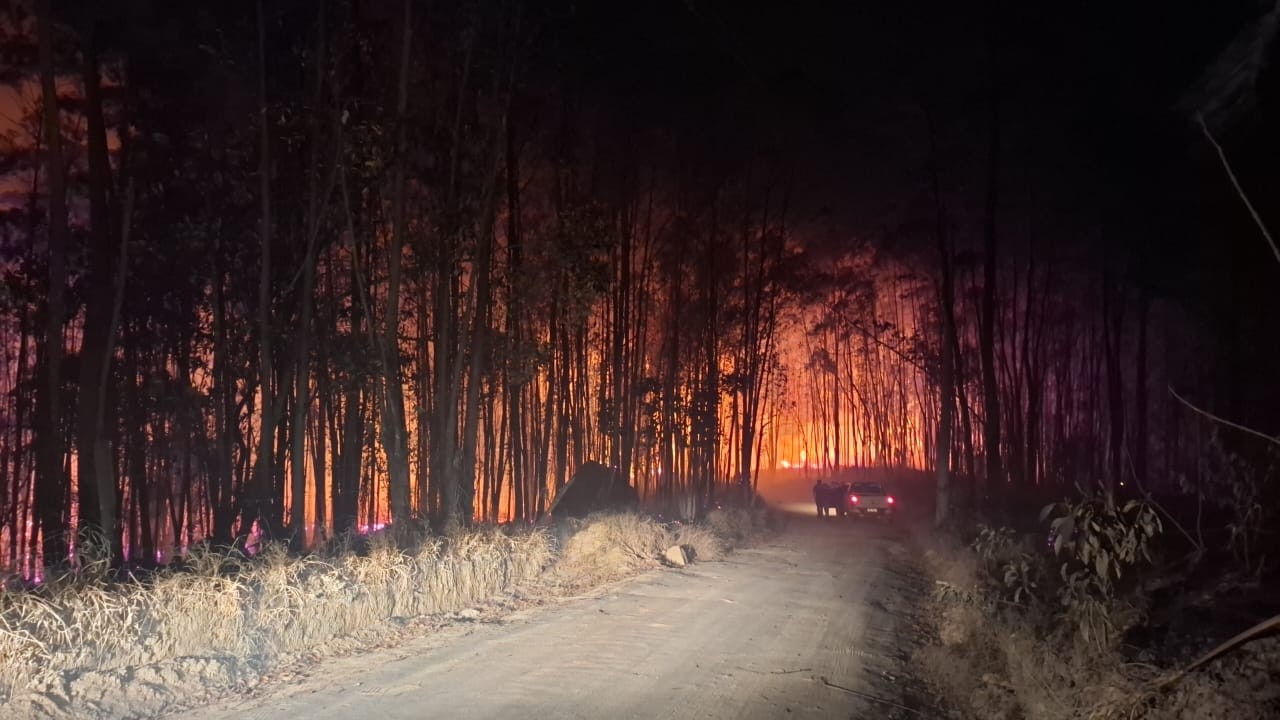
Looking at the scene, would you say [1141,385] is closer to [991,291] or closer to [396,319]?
[991,291]

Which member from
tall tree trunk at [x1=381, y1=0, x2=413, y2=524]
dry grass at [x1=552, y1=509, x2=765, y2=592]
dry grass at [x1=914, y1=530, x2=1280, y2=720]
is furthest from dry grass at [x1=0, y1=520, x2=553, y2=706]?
dry grass at [x1=914, y1=530, x2=1280, y2=720]

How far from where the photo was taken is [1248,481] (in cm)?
753

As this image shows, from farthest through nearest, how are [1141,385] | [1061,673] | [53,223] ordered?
[1141,385], [53,223], [1061,673]

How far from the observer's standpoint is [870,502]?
26016mm

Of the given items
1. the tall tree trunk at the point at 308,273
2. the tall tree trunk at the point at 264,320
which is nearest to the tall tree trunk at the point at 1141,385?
the tall tree trunk at the point at 308,273

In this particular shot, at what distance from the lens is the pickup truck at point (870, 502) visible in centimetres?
2597

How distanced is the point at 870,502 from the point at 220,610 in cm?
2216

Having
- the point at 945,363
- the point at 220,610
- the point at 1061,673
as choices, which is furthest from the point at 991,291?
the point at 220,610

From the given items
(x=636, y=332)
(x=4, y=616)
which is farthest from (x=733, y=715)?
(x=636, y=332)

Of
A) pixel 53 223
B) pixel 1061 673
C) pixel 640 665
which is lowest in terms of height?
pixel 640 665

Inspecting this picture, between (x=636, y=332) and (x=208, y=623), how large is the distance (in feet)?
42.5

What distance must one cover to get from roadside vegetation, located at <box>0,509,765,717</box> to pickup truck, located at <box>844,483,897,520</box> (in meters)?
17.0

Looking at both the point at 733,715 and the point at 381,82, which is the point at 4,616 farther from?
the point at 381,82

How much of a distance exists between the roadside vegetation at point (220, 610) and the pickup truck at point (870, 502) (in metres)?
17.0
